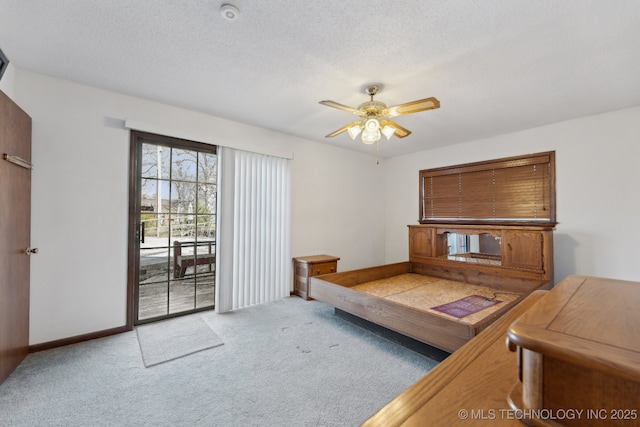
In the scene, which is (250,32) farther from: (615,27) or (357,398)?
(357,398)

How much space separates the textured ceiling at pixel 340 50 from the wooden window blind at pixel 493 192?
0.91 m

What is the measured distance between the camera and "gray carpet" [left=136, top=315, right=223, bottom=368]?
7.94 ft

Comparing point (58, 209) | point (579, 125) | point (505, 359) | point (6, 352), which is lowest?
point (6, 352)

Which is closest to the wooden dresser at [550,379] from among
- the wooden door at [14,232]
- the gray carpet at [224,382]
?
the gray carpet at [224,382]

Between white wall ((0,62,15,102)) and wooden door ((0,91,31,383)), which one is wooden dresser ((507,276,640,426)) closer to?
wooden door ((0,91,31,383))

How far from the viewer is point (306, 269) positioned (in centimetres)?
404

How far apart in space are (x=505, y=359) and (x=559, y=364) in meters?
0.30

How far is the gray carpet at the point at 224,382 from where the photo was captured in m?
1.70

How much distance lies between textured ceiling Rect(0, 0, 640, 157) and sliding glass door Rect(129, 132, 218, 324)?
2.16ft

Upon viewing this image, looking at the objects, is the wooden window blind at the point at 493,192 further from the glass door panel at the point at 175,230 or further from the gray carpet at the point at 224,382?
the glass door panel at the point at 175,230

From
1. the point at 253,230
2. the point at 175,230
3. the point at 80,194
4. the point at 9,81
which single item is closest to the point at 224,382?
the point at 175,230

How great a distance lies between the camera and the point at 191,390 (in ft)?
6.38

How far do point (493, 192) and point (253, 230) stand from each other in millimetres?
3703

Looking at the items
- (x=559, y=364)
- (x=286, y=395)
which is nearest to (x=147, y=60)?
(x=286, y=395)
